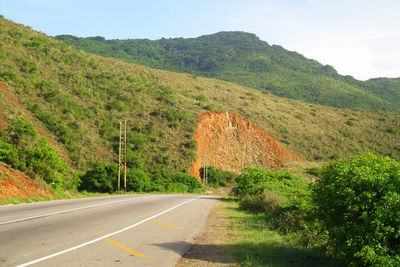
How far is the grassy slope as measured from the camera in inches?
1722

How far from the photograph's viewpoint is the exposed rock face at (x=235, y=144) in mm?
56188

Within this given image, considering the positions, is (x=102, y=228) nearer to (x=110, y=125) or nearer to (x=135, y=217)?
(x=135, y=217)

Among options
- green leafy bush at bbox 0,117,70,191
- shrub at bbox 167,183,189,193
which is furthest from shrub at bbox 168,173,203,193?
green leafy bush at bbox 0,117,70,191

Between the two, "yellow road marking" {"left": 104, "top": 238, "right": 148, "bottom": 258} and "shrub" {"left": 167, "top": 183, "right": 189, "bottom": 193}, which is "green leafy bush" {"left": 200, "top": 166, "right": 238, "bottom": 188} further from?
"yellow road marking" {"left": 104, "top": 238, "right": 148, "bottom": 258}

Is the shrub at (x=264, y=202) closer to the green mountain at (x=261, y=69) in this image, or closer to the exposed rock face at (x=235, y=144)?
the exposed rock face at (x=235, y=144)

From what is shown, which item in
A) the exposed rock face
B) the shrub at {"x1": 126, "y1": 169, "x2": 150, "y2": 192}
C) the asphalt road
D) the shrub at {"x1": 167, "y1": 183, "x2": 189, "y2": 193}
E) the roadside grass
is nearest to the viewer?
the asphalt road

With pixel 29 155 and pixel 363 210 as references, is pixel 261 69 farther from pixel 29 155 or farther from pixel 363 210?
pixel 363 210

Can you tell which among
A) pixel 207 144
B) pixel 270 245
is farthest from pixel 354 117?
pixel 270 245

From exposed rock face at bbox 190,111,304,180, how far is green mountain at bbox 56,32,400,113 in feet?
156

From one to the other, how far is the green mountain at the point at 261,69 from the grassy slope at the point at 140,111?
27017 millimetres

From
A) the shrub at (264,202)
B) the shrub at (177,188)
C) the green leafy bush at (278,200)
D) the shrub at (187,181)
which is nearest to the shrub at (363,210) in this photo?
the green leafy bush at (278,200)

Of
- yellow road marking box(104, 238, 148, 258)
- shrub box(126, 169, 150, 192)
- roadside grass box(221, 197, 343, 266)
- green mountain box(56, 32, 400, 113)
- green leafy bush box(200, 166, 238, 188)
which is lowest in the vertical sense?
green leafy bush box(200, 166, 238, 188)

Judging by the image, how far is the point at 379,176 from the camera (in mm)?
5945

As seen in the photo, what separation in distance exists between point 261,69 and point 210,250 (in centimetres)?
13823
